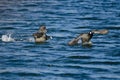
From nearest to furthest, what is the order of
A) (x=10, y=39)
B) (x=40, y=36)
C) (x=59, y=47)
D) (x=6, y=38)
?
(x=59, y=47)
(x=40, y=36)
(x=6, y=38)
(x=10, y=39)

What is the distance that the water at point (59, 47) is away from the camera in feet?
70.9

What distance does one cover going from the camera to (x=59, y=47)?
27.1m

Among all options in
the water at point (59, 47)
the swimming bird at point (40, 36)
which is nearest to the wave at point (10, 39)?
the water at point (59, 47)

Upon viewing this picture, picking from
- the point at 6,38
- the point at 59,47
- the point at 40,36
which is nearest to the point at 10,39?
the point at 6,38

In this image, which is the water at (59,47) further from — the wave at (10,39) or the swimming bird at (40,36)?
the swimming bird at (40,36)

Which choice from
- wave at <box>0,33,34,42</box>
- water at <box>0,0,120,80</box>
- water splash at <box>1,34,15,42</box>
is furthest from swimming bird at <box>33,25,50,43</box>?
water splash at <box>1,34,15,42</box>

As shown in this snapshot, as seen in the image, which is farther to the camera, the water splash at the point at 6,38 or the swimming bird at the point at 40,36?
the water splash at the point at 6,38

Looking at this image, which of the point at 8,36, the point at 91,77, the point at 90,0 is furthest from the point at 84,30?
the point at 90,0

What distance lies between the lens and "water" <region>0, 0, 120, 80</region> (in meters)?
21.6

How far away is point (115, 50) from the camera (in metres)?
26.0

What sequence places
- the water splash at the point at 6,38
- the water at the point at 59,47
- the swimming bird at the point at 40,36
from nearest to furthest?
the water at the point at 59,47, the swimming bird at the point at 40,36, the water splash at the point at 6,38

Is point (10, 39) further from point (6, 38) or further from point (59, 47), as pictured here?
point (59, 47)

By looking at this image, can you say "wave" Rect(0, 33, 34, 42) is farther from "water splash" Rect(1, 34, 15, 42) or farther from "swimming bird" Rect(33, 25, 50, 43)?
"swimming bird" Rect(33, 25, 50, 43)

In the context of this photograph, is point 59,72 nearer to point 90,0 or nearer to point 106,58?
point 106,58
